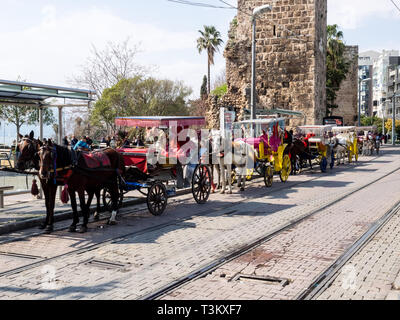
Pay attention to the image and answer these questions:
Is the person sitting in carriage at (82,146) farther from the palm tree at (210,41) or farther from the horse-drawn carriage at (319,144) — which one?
the palm tree at (210,41)

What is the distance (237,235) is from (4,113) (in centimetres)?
742

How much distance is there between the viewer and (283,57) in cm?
3403

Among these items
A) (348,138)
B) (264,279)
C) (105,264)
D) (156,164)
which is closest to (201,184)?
(156,164)

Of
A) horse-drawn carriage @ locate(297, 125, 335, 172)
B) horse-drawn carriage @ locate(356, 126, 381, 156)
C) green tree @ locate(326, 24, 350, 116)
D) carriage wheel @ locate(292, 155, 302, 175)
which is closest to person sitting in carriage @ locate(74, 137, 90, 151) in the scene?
carriage wheel @ locate(292, 155, 302, 175)

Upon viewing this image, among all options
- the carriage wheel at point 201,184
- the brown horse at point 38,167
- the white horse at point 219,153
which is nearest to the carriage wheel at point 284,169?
the white horse at point 219,153

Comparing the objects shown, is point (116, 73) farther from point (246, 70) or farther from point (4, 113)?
point (4, 113)

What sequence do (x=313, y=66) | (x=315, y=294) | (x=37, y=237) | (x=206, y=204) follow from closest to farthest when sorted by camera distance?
1. (x=315, y=294)
2. (x=37, y=237)
3. (x=206, y=204)
4. (x=313, y=66)

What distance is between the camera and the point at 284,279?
6059 millimetres

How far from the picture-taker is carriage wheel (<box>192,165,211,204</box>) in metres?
12.2

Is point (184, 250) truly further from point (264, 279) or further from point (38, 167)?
point (38, 167)

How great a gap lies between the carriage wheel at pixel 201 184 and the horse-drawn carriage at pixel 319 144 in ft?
31.7

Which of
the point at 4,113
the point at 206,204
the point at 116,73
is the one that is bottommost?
the point at 206,204

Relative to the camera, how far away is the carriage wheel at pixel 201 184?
1224cm

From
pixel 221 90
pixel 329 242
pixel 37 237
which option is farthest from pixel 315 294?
pixel 221 90
